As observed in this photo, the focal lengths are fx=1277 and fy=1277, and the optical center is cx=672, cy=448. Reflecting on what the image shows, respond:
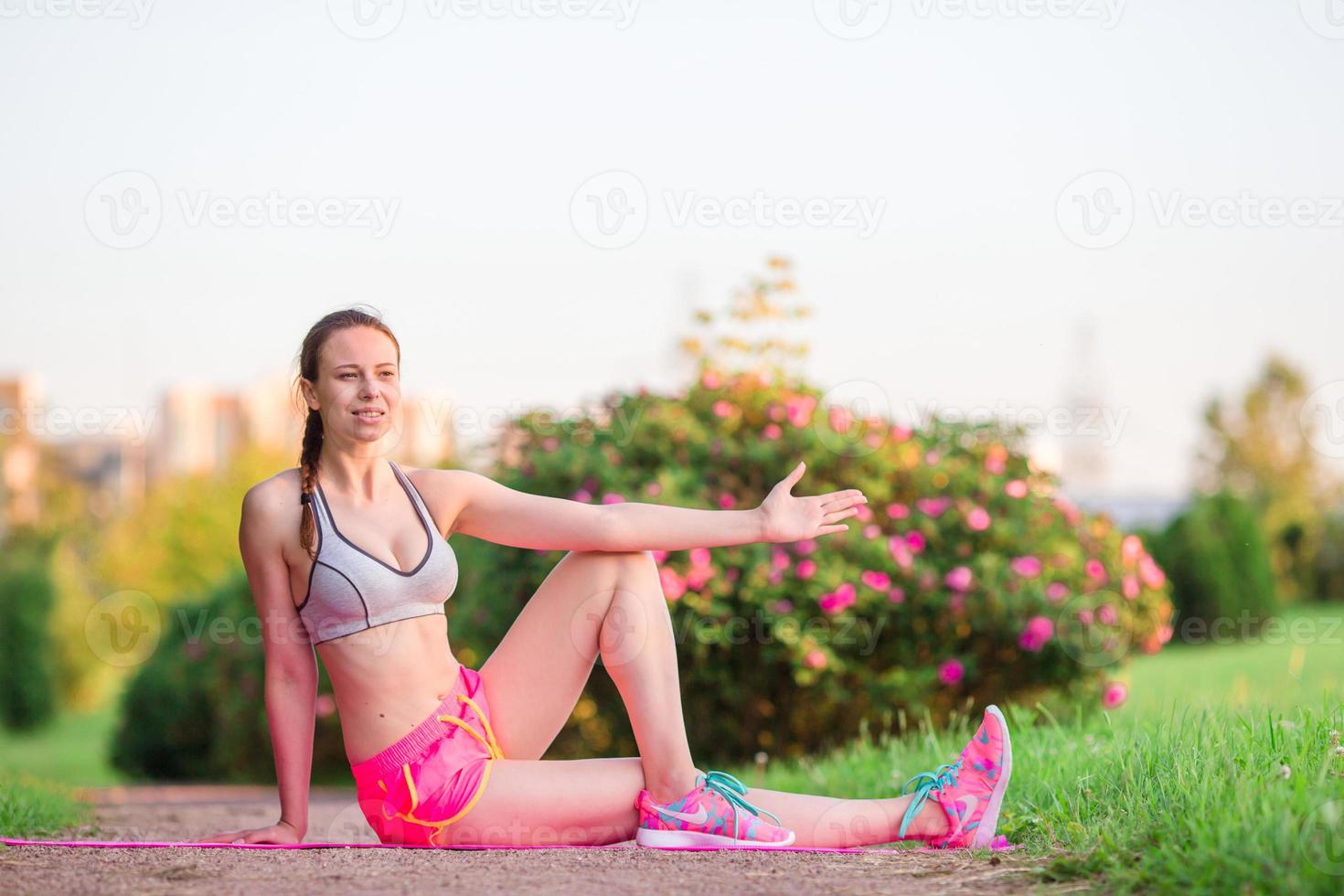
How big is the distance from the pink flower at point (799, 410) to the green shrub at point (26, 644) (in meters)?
12.2

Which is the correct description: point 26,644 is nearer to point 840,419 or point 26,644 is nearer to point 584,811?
point 840,419

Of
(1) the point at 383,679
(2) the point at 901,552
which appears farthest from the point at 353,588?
(2) the point at 901,552

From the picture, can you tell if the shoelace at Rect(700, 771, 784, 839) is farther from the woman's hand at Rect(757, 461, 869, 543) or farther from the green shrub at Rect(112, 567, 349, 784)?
the green shrub at Rect(112, 567, 349, 784)

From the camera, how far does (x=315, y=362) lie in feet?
10.5

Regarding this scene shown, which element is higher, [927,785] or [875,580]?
[875,580]

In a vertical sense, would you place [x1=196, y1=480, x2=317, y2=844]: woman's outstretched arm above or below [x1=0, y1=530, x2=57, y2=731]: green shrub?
above

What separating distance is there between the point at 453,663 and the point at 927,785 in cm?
121

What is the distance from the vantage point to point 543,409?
20.2 ft

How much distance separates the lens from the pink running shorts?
3.03 metres

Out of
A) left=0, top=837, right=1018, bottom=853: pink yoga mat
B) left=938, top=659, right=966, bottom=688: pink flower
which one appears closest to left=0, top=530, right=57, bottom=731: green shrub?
left=938, top=659, right=966, bottom=688: pink flower

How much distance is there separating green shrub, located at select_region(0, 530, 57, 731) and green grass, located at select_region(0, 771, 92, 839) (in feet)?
37.7

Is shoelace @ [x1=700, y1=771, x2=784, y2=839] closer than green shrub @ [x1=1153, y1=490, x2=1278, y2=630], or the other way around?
shoelace @ [x1=700, y1=771, x2=784, y2=839]

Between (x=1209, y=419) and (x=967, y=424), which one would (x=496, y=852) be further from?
(x=1209, y=419)

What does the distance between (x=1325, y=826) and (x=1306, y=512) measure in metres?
26.1
